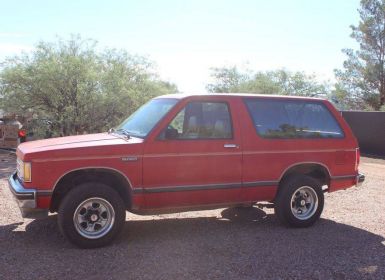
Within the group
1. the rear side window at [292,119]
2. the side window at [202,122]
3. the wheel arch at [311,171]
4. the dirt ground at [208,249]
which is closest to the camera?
the dirt ground at [208,249]

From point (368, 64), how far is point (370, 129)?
13.1m

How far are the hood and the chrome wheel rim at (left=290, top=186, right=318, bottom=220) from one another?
252 centimetres

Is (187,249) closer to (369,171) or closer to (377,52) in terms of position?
(369,171)

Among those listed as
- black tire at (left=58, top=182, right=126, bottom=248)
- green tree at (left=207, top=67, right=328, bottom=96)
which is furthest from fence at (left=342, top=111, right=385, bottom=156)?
black tire at (left=58, top=182, right=126, bottom=248)

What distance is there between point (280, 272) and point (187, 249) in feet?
3.98

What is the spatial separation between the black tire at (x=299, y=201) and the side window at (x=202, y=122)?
46.6 inches

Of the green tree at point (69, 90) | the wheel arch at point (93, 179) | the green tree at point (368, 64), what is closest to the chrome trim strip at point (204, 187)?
the wheel arch at point (93, 179)

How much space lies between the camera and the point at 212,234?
627cm

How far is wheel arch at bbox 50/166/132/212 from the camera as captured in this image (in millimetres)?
5492

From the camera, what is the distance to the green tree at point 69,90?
1412cm

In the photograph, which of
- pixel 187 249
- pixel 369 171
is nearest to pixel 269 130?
pixel 187 249

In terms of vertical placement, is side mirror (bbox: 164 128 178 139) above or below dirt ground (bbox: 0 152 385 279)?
above

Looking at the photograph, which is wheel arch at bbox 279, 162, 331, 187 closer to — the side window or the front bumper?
the side window

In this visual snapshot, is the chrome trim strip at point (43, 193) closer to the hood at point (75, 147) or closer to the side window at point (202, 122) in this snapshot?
the hood at point (75, 147)
